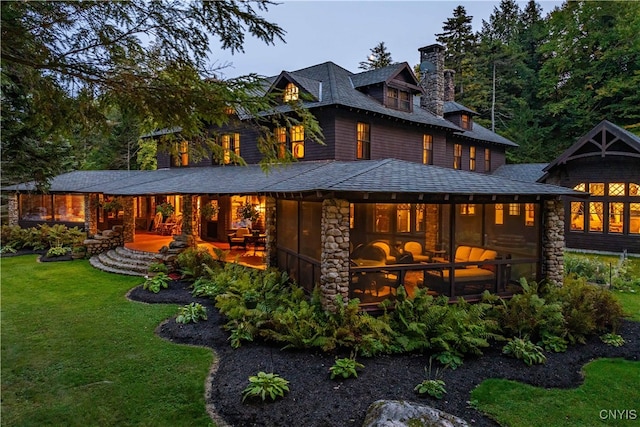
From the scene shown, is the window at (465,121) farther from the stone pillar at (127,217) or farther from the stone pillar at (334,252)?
the stone pillar at (127,217)

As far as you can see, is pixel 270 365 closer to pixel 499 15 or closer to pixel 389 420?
pixel 389 420

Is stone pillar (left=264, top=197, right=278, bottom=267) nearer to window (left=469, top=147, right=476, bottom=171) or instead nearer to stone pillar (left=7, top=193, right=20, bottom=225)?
window (left=469, top=147, right=476, bottom=171)

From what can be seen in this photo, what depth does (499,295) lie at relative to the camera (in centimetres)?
904

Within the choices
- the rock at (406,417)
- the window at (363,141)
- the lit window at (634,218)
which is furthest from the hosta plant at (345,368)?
the lit window at (634,218)

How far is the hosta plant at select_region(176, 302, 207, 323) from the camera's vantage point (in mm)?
8430

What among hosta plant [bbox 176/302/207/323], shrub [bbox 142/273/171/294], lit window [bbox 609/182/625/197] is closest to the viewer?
hosta plant [bbox 176/302/207/323]

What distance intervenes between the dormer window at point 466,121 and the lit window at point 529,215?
13381mm

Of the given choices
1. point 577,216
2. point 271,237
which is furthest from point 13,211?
point 577,216

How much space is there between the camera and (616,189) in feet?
54.3

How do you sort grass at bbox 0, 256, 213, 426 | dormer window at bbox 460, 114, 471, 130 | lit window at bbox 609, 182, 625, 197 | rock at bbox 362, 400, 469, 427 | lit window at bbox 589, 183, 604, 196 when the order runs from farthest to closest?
dormer window at bbox 460, 114, 471, 130, lit window at bbox 589, 183, 604, 196, lit window at bbox 609, 182, 625, 197, grass at bbox 0, 256, 213, 426, rock at bbox 362, 400, 469, 427

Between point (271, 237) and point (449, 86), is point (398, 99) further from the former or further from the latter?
point (271, 237)

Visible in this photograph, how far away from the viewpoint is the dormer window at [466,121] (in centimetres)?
2162

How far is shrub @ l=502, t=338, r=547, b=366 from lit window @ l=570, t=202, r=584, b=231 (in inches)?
541

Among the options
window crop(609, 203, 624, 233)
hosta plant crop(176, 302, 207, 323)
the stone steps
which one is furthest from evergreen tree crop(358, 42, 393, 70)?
hosta plant crop(176, 302, 207, 323)
